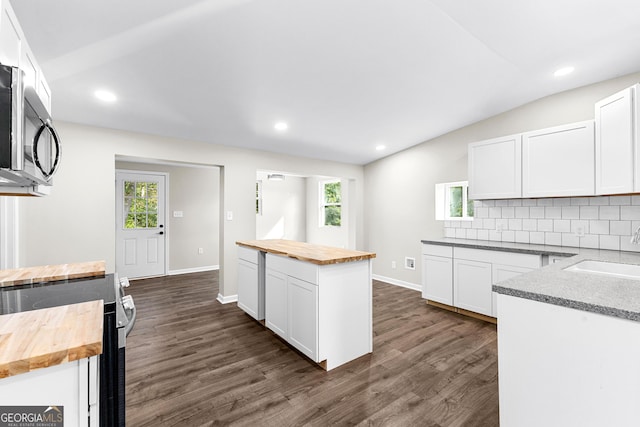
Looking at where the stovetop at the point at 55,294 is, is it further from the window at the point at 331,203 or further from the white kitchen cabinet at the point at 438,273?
the window at the point at 331,203

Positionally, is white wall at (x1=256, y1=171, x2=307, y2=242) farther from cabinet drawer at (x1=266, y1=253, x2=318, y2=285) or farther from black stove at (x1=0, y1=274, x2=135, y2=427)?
black stove at (x1=0, y1=274, x2=135, y2=427)

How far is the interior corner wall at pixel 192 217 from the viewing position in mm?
5594

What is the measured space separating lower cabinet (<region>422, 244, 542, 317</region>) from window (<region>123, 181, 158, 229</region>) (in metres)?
4.89

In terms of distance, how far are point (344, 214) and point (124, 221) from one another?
421cm

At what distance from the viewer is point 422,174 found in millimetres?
4441

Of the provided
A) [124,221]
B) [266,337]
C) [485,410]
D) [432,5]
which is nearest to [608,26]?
[432,5]

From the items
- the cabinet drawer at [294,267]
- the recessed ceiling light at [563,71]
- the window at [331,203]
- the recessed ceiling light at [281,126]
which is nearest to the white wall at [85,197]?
the recessed ceiling light at [281,126]

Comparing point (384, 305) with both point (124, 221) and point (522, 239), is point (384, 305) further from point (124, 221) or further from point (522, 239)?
point (124, 221)

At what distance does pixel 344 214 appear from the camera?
20.3ft

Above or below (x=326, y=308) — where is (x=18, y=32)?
above

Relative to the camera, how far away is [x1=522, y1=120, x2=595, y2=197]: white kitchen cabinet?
8.70ft

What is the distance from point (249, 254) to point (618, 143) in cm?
359

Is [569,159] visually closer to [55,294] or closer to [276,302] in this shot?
[276,302]

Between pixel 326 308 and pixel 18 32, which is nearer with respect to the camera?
pixel 18 32
